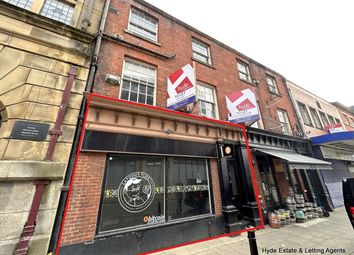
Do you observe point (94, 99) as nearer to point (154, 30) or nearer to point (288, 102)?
point (154, 30)

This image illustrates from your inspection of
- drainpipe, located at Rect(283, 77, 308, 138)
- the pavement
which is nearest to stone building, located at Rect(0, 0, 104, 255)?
the pavement

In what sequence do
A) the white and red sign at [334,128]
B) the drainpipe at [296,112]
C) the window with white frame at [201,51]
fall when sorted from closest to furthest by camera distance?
the window with white frame at [201,51]
the drainpipe at [296,112]
the white and red sign at [334,128]

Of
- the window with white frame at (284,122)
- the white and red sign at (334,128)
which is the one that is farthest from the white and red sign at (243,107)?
the white and red sign at (334,128)

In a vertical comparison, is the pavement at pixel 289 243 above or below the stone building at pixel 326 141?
below

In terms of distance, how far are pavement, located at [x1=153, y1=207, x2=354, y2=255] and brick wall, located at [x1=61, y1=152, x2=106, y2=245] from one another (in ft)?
7.36

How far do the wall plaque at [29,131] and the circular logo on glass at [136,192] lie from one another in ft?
8.47

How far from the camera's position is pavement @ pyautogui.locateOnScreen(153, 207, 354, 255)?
452 centimetres

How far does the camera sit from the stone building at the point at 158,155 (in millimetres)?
4508

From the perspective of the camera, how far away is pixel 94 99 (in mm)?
4914

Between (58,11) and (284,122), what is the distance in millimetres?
14352

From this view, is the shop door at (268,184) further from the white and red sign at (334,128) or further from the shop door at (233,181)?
the white and red sign at (334,128)

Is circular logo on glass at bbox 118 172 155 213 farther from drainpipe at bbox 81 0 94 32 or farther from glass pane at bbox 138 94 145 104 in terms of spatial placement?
drainpipe at bbox 81 0 94 32

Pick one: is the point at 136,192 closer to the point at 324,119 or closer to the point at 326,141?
the point at 326,141

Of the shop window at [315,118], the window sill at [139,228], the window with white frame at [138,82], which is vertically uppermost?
the shop window at [315,118]
